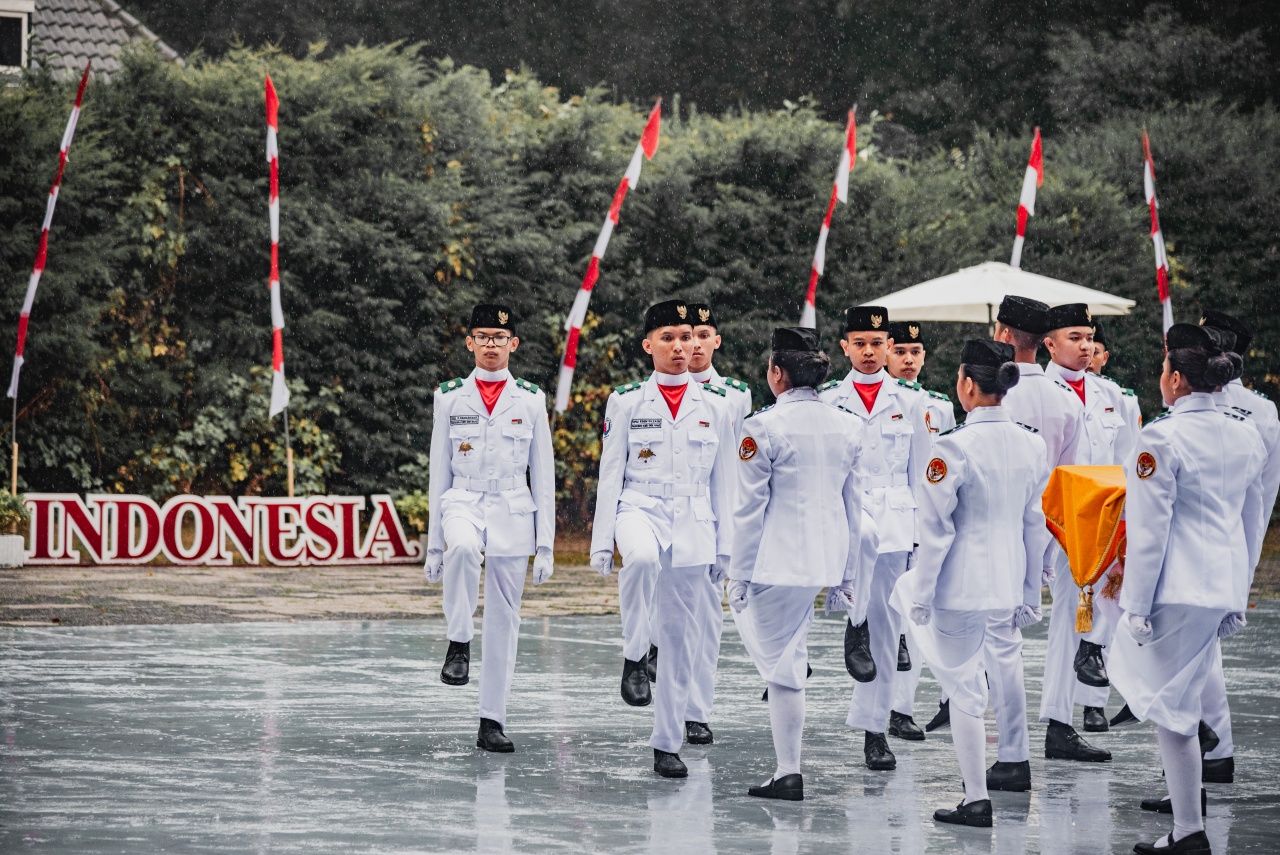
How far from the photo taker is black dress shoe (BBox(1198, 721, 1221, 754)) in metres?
8.23

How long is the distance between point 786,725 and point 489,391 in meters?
2.42

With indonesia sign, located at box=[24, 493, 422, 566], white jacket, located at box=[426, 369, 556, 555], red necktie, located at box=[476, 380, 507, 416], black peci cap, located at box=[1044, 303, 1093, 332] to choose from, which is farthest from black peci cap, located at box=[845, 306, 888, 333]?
indonesia sign, located at box=[24, 493, 422, 566]

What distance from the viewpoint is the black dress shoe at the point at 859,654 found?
313 inches

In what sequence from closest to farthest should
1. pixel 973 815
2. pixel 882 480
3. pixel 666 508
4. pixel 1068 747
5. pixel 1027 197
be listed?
1. pixel 973 815
2. pixel 666 508
3. pixel 1068 747
4. pixel 882 480
5. pixel 1027 197

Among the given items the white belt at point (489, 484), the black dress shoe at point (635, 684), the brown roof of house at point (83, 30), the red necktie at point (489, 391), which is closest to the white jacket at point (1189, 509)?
the black dress shoe at point (635, 684)

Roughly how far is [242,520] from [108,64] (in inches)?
464

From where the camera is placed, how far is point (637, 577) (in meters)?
8.34

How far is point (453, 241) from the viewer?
21.0 m

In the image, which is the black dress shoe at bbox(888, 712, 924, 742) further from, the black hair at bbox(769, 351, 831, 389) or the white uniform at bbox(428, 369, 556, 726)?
the black hair at bbox(769, 351, 831, 389)

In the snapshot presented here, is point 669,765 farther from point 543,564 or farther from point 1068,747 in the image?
point 1068,747

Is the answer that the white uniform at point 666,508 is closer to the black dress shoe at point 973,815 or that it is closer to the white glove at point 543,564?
the white glove at point 543,564

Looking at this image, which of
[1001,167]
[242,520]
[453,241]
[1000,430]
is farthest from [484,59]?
[1000,430]

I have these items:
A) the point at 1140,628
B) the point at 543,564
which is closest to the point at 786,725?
the point at 1140,628

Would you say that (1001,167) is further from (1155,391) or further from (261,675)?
(261,675)
